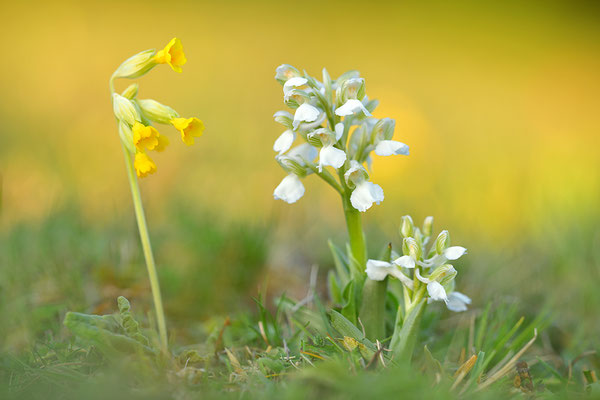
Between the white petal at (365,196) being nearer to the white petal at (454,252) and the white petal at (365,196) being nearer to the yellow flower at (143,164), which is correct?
the white petal at (454,252)

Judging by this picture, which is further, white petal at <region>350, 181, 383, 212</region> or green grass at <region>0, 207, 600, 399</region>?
white petal at <region>350, 181, 383, 212</region>

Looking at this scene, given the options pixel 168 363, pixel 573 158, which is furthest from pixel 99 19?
pixel 168 363

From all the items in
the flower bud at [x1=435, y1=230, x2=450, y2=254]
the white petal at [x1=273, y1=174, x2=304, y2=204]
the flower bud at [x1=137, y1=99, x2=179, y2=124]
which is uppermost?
the flower bud at [x1=137, y1=99, x2=179, y2=124]

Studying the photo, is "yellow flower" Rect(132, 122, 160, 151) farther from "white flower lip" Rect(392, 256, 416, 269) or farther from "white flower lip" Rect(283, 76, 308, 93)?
"white flower lip" Rect(392, 256, 416, 269)

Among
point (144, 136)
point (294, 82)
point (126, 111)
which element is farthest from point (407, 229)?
point (126, 111)

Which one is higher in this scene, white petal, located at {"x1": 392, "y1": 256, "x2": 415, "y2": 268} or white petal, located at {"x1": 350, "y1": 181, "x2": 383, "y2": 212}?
white petal, located at {"x1": 350, "y1": 181, "x2": 383, "y2": 212}

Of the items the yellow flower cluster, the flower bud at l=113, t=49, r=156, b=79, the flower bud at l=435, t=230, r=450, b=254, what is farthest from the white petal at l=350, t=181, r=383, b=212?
the flower bud at l=113, t=49, r=156, b=79

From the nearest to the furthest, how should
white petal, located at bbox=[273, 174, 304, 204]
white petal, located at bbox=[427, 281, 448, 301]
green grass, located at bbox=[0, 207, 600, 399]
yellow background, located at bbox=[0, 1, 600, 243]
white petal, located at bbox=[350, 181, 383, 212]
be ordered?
green grass, located at bbox=[0, 207, 600, 399]
white petal, located at bbox=[427, 281, 448, 301]
white petal, located at bbox=[350, 181, 383, 212]
white petal, located at bbox=[273, 174, 304, 204]
yellow background, located at bbox=[0, 1, 600, 243]

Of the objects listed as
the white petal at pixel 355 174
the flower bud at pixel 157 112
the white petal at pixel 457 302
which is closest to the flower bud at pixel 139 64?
the flower bud at pixel 157 112

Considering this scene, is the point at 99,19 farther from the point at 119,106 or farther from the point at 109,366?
the point at 109,366
